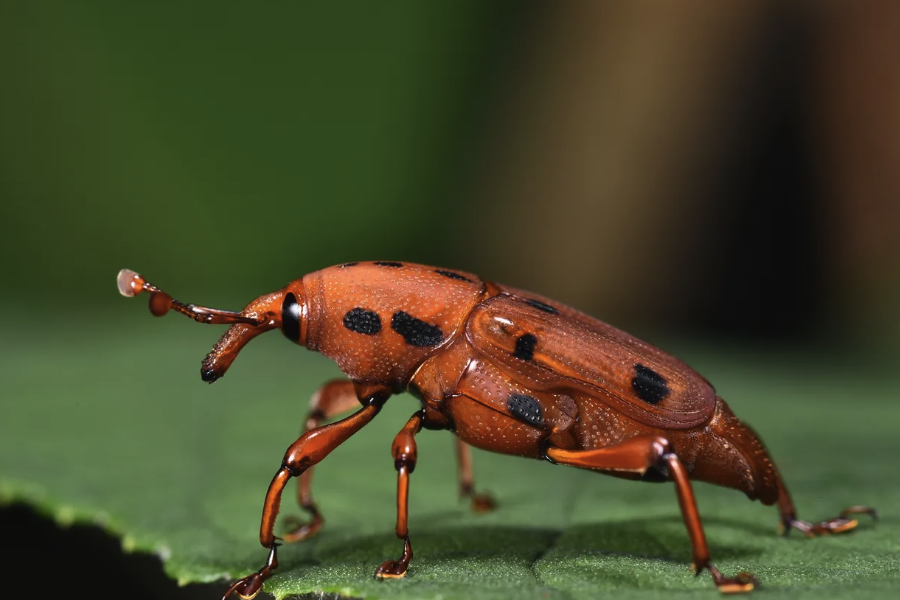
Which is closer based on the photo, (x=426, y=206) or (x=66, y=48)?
(x=66, y=48)

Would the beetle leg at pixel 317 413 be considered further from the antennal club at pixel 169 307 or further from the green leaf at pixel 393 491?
the antennal club at pixel 169 307

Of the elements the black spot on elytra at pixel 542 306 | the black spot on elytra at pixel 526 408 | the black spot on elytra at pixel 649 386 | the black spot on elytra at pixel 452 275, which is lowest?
the black spot on elytra at pixel 526 408

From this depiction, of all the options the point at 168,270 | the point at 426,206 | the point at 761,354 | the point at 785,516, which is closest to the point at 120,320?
the point at 168,270

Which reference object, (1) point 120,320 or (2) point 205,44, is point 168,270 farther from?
(2) point 205,44

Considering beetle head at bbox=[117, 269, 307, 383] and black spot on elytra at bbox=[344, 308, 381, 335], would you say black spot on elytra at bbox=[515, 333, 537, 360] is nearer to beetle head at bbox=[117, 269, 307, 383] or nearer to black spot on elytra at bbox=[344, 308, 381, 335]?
black spot on elytra at bbox=[344, 308, 381, 335]

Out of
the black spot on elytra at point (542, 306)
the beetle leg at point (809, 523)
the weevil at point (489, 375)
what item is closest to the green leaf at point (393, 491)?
the beetle leg at point (809, 523)

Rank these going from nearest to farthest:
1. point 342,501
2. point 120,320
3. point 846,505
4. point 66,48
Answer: point 846,505, point 342,501, point 66,48, point 120,320

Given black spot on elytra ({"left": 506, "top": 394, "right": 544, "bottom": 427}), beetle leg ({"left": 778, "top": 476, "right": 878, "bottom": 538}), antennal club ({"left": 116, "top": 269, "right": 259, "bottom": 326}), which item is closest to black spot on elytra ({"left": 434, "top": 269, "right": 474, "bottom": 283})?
black spot on elytra ({"left": 506, "top": 394, "right": 544, "bottom": 427})

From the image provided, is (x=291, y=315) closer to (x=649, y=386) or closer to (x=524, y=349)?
(x=524, y=349)
